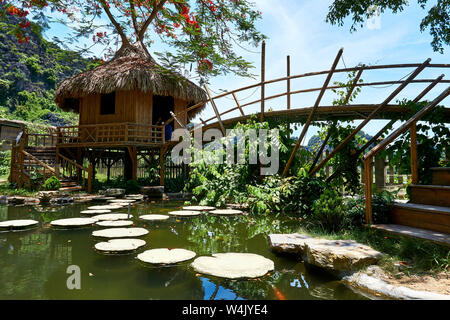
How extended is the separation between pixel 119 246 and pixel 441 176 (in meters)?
4.61

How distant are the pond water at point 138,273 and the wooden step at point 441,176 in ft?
8.32

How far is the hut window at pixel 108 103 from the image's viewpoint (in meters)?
12.9

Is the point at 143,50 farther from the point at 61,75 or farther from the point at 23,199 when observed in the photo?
the point at 61,75

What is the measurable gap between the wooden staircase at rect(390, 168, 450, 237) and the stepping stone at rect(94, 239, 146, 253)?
3537 mm

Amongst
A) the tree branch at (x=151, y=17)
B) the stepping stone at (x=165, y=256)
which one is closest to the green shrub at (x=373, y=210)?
the stepping stone at (x=165, y=256)

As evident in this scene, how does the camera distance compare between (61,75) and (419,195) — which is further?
(61,75)

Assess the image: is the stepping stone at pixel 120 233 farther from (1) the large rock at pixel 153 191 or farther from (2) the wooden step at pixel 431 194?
(1) the large rock at pixel 153 191

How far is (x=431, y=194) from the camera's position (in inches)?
147

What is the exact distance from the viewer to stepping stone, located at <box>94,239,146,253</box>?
337 cm

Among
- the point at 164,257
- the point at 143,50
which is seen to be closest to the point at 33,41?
the point at 143,50

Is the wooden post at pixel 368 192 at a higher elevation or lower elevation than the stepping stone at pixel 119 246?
higher

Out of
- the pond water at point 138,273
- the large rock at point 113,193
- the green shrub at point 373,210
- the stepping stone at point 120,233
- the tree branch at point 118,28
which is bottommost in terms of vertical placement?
the pond water at point 138,273
